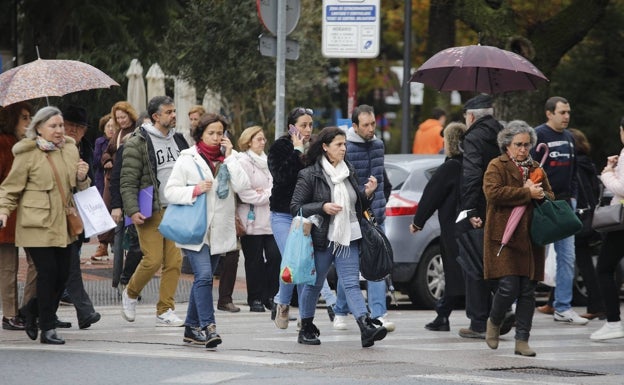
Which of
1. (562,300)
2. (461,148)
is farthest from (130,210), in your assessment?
(562,300)

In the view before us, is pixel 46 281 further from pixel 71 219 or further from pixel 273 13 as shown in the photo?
pixel 273 13

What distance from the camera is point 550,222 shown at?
1071cm

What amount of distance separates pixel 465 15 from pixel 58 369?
14.0 meters

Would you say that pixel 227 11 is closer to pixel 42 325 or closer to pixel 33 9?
pixel 33 9

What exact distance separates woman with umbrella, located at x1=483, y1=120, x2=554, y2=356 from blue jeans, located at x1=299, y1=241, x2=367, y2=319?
963 millimetres

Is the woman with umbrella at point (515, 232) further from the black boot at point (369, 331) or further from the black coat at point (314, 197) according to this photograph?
the black coat at point (314, 197)

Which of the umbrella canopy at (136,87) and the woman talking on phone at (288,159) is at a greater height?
the umbrella canopy at (136,87)

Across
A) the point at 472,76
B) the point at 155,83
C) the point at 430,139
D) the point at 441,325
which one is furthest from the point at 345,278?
the point at 155,83

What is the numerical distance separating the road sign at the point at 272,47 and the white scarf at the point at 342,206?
461 centimetres

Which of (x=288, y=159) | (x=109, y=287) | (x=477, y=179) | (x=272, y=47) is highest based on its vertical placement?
(x=272, y=47)

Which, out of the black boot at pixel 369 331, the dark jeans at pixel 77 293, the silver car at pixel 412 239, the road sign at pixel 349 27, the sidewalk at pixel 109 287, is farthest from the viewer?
the road sign at pixel 349 27

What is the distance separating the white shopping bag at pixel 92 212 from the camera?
37.3 feet

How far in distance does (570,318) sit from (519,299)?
3.04 metres

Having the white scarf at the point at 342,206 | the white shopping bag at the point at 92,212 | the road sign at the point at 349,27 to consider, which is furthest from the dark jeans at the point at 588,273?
the white shopping bag at the point at 92,212
